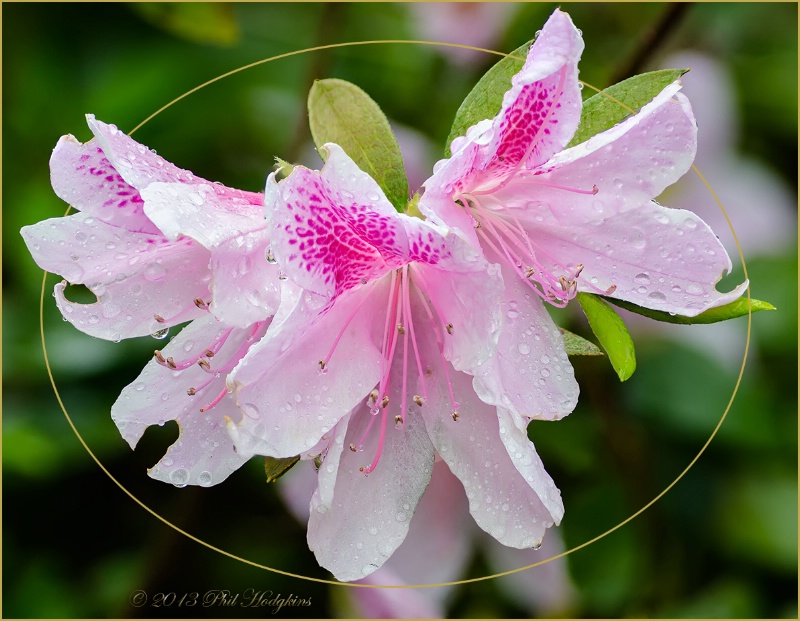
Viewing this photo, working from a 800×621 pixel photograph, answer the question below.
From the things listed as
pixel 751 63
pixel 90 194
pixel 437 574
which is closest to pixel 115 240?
pixel 90 194

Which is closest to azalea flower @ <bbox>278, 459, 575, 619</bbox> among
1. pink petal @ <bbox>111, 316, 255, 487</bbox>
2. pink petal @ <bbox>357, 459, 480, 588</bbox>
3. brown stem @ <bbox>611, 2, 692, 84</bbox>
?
pink petal @ <bbox>357, 459, 480, 588</bbox>

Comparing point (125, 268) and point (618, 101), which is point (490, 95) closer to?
point (618, 101)

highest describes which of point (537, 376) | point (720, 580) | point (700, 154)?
point (537, 376)

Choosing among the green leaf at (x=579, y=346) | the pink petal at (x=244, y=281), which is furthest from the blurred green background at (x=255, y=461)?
the pink petal at (x=244, y=281)

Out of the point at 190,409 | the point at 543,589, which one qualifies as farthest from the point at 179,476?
the point at 543,589

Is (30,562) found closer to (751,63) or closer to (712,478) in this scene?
(712,478)

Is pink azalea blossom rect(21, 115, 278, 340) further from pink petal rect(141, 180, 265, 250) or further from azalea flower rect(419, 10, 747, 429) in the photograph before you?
azalea flower rect(419, 10, 747, 429)

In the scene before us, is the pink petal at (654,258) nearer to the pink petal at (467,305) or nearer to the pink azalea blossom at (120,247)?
the pink petal at (467,305)
